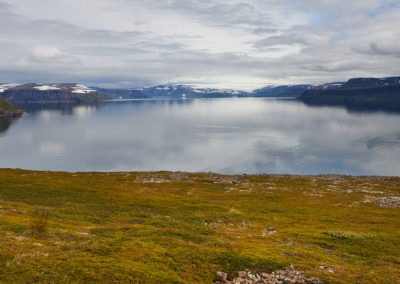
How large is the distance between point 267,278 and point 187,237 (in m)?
8.87

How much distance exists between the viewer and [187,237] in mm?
22469

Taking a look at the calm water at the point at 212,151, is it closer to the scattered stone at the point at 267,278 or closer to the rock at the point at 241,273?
the scattered stone at the point at 267,278

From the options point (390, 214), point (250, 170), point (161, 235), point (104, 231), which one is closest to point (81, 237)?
point (104, 231)

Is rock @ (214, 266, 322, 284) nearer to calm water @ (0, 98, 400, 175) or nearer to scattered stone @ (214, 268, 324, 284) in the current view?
scattered stone @ (214, 268, 324, 284)

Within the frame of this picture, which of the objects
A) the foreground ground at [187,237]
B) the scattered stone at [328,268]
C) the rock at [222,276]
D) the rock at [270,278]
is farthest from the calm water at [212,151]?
the rock at [222,276]

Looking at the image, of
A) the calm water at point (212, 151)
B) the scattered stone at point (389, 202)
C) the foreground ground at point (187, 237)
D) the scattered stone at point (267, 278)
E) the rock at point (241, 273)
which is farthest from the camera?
the calm water at point (212, 151)

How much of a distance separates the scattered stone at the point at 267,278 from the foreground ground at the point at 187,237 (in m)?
0.56

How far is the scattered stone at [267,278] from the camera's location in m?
14.9

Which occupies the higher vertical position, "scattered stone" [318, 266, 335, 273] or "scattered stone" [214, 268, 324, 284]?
"scattered stone" [214, 268, 324, 284]

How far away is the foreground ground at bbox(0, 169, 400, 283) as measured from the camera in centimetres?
1433

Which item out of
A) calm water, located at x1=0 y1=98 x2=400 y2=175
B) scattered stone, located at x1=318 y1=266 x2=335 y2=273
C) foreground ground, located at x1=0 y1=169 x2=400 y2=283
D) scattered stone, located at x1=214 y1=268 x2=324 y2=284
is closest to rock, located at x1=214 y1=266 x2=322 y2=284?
scattered stone, located at x1=214 y1=268 x2=324 y2=284

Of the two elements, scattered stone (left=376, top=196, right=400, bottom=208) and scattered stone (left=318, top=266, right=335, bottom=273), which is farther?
scattered stone (left=376, top=196, right=400, bottom=208)

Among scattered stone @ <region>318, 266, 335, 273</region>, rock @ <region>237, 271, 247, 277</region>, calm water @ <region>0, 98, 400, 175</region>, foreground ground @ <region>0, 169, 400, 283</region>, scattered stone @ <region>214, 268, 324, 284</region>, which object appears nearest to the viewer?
foreground ground @ <region>0, 169, 400, 283</region>

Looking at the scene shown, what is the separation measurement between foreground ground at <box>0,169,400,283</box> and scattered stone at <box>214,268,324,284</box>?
556 millimetres
